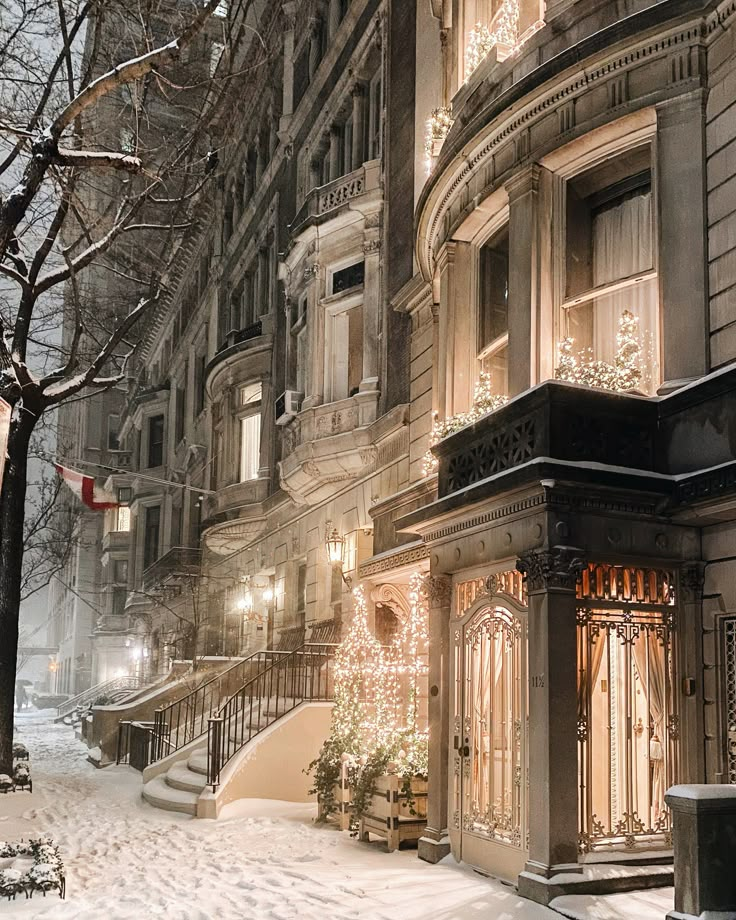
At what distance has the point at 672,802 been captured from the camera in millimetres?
7684

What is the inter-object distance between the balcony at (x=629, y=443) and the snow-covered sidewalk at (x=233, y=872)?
3801 mm

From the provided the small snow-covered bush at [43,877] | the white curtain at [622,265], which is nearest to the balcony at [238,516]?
the white curtain at [622,265]

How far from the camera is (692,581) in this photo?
9922 millimetres

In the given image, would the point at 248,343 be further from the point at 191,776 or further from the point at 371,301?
the point at 191,776

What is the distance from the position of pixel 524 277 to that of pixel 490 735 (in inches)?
199

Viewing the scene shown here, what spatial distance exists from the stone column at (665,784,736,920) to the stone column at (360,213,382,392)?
12.7 metres

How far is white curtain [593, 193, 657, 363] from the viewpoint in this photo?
10836mm

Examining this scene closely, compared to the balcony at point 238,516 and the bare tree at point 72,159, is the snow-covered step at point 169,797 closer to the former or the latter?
the bare tree at point 72,159

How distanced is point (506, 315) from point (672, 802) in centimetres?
712

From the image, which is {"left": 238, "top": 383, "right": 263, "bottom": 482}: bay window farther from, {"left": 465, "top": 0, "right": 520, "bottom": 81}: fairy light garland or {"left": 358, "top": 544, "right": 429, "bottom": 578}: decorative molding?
{"left": 465, "top": 0, "right": 520, "bottom": 81}: fairy light garland

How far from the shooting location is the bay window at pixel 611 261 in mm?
10789

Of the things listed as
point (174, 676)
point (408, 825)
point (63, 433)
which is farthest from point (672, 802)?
point (63, 433)

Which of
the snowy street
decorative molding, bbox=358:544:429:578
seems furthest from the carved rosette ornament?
decorative molding, bbox=358:544:429:578

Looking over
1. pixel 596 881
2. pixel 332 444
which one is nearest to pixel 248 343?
pixel 332 444
